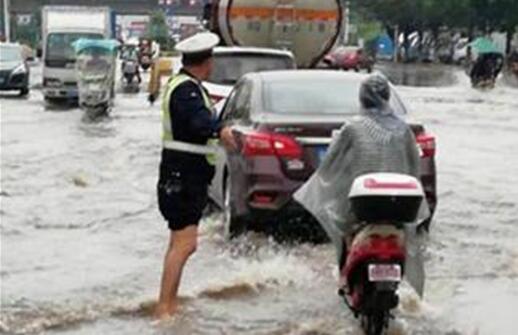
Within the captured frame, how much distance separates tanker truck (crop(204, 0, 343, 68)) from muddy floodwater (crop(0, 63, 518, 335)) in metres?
7.04

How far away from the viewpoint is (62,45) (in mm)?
35938

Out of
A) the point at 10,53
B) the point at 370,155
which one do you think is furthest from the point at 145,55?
the point at 370,155

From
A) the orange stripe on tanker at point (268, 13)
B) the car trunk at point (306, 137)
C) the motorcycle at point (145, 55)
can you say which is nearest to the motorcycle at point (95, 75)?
the orange stripe on tanker at point (268, 13)

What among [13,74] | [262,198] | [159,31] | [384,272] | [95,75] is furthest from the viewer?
[159,31]

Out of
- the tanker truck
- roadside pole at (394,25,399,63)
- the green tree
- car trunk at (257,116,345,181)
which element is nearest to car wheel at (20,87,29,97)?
the tanker truck

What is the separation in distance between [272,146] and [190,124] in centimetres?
274

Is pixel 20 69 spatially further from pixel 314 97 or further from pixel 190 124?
pixel 190 124

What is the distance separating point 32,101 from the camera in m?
36.8

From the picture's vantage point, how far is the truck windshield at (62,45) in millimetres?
34969

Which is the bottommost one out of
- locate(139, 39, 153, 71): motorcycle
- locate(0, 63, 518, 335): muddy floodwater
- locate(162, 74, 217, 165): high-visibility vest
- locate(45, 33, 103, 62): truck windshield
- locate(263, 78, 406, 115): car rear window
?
locate(139, 39, 153, 71): motorcycle

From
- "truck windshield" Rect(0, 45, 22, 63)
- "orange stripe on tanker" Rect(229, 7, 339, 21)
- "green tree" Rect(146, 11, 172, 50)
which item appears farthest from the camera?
"green tree" Rect(146, 11, 172, 50)

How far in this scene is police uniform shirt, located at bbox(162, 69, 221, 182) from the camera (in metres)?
8.29

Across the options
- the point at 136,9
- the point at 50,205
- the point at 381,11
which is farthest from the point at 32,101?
the point at 136,9

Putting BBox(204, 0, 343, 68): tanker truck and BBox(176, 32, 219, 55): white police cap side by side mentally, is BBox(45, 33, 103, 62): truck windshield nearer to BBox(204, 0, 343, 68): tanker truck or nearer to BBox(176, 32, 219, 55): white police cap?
BBox(204, 0, 343, 68): tanker truck
